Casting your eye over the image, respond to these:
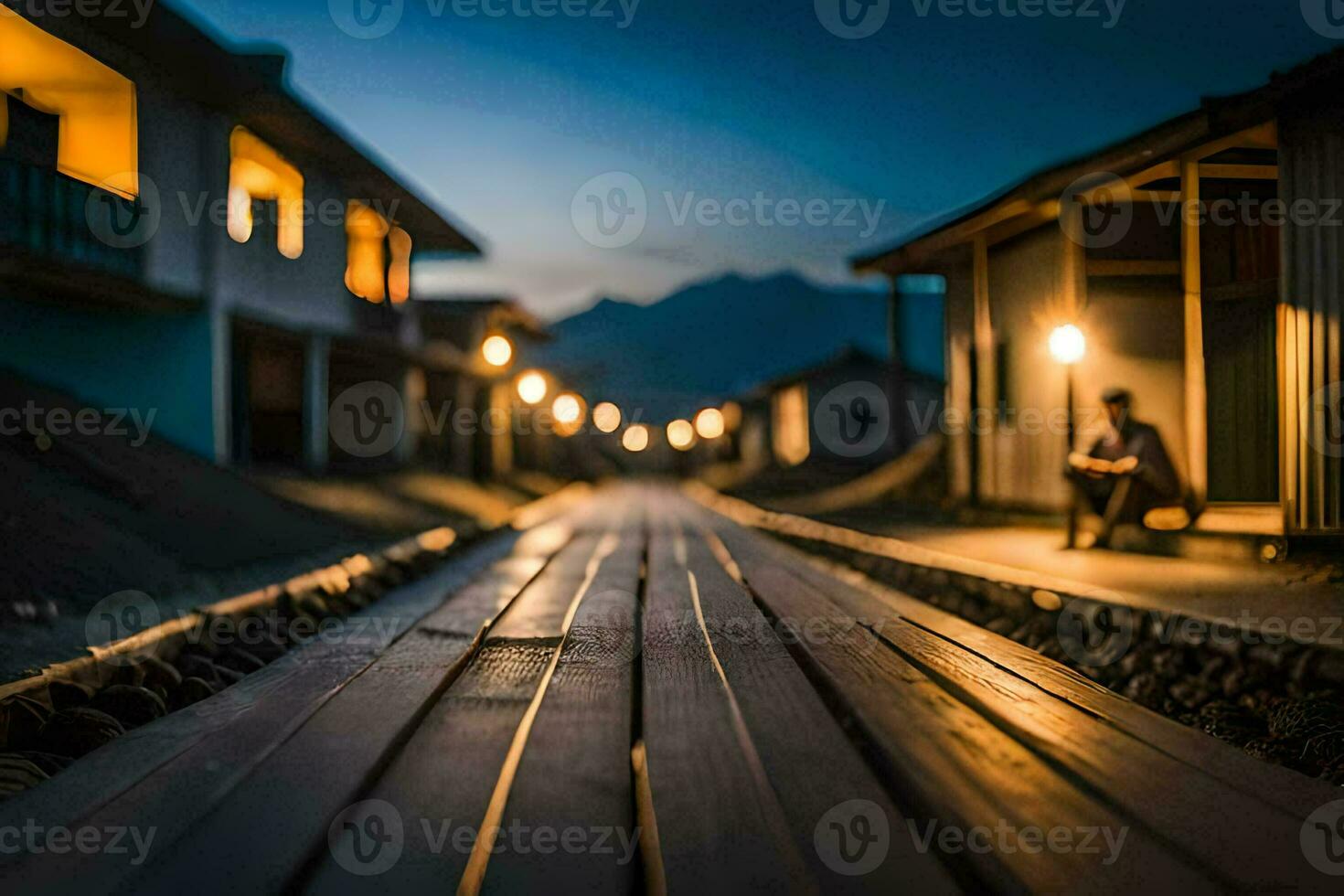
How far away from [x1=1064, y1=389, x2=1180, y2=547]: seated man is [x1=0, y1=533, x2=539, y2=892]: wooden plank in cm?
679

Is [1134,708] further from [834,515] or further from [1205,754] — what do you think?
[834,515]

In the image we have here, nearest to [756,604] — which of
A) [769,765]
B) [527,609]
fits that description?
[527,609]

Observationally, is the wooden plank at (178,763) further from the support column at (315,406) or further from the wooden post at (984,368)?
the support column at (315,406)

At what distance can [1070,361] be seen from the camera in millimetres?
9773

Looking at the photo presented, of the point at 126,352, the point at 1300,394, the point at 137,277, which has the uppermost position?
the point at 137,277

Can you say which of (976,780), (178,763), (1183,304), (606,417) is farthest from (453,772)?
(606,417)

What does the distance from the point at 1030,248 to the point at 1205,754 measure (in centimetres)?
985

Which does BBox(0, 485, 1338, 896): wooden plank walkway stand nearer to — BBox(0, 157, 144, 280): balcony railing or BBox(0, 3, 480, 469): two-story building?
BBox(0, 157, 144, 280): balcony railing

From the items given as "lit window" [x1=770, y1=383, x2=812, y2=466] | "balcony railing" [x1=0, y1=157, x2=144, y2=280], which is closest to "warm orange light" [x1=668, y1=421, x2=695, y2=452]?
"lit window" [x1=770, y1=383, x2=812, y2=466]

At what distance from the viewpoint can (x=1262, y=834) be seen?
7.59 ft

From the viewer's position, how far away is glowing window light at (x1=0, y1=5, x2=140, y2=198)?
11.4 meters

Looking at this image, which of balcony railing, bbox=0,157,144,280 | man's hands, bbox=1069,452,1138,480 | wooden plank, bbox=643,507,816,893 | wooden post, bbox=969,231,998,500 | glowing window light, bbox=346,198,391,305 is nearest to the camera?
wooden plank, bbox=643,507,816,893

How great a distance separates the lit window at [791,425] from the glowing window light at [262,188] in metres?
19.2

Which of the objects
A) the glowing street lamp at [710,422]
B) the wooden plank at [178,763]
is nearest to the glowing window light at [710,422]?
the glowing street lamp at [710,422]
